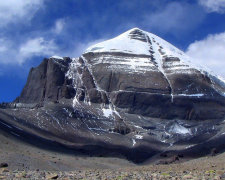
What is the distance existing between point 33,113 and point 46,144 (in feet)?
166

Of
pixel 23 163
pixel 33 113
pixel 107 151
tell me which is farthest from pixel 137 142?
pixel 23 163

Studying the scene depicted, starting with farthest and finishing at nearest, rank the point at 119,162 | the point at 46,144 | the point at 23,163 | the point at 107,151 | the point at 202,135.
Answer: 1. the point at 202,135
2. the point at 107,151
3. the point at 46,144
4. the point at 119,162
5. the point at 23,163

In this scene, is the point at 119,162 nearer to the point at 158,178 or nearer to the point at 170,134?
the point at 170,134

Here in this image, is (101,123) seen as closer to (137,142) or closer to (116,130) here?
(116,130)

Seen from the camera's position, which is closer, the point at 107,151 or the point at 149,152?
the point at 107,151

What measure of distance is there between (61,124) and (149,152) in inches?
1621

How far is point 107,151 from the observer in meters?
152

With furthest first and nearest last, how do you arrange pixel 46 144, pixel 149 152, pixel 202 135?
pixel 202 135 < pixel 149 152 < pixel 46 144

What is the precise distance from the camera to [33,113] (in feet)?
592

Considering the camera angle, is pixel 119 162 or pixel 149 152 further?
pixel 149 152

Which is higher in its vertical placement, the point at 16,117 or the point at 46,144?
the point at 16,117

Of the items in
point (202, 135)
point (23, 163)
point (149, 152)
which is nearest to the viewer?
point (23, 163)

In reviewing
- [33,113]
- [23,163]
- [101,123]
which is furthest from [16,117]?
[23,163]

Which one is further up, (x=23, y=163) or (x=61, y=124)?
(x=61, y=124)
